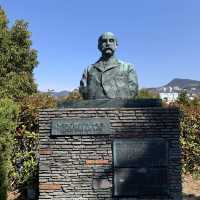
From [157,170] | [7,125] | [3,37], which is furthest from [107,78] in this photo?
[3,37]

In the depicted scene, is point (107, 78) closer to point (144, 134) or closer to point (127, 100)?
point (127, 100)

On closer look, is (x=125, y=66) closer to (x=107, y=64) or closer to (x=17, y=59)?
(x=107, y=64)

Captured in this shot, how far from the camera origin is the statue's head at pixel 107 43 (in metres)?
7.84

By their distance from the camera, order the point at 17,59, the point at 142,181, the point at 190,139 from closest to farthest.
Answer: the point at 142,181 → the point at 190,139 → the point at 17,59

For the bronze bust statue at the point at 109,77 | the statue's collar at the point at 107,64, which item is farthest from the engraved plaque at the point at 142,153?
the statue's collar at the point at 107,64

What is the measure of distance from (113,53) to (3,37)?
12251mm

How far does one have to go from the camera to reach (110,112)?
297 inches

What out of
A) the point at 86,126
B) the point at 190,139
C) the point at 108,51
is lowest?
the point at 190,139

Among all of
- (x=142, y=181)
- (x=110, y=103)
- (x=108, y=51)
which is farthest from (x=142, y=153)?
(x=108, y=51)

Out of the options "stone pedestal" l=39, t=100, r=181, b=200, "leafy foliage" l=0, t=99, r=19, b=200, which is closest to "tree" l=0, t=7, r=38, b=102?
"leafy foliage" l=0, t=99, r=19, b=200

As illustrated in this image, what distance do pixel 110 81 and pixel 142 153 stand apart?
1.34 metres

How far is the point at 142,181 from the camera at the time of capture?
7.39m

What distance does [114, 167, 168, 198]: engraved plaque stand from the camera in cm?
738

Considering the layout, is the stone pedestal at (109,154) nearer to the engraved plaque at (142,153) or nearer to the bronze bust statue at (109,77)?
the engraved plaque at (142,153)
